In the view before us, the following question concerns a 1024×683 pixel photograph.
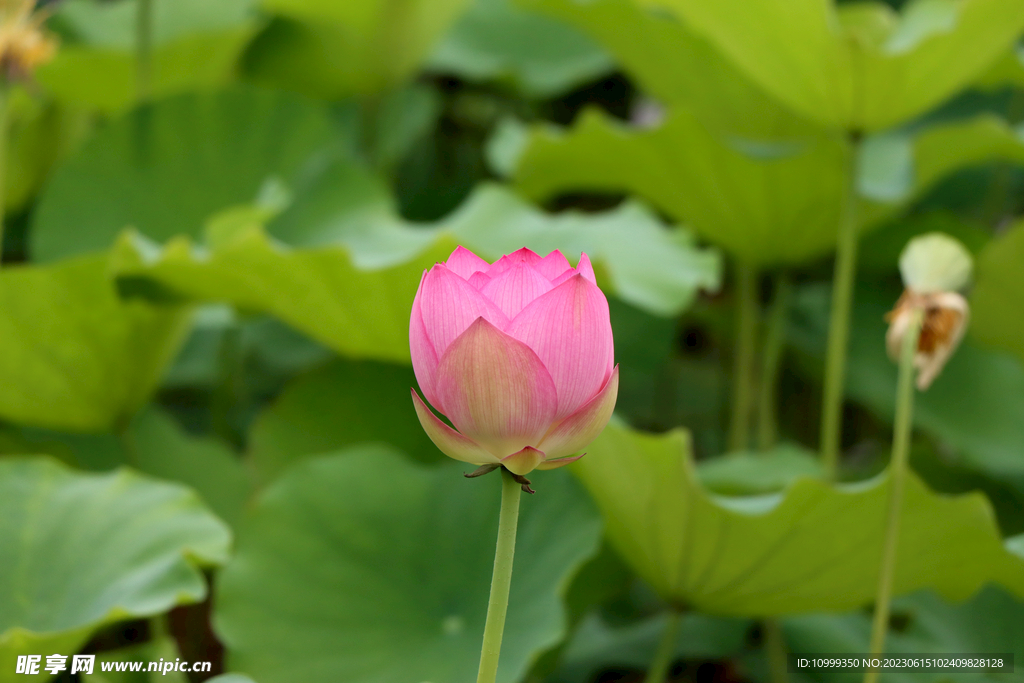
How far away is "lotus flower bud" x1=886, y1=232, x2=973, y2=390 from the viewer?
1.65 feet

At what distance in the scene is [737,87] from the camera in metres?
1.02

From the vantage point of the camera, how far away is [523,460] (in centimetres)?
31

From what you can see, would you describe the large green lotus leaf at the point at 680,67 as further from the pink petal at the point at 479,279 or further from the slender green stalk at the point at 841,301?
the pink petal at the point at 479,279

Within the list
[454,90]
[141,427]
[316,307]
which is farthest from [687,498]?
[454,90]

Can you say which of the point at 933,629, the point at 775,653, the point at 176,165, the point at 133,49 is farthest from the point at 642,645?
the point at 133,49

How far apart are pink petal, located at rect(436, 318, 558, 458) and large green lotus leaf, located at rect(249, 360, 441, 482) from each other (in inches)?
23.3

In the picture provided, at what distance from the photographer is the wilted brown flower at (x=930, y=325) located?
512 mm

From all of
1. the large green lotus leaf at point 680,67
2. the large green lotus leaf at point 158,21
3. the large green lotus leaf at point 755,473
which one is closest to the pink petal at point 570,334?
the large green lotus leaf at point 755,473

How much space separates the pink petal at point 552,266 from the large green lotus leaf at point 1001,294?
73cm

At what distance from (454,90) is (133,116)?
2.48 feet

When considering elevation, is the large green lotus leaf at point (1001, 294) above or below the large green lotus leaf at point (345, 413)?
above

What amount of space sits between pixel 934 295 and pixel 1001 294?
511 mm

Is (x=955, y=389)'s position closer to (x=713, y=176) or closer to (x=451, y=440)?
(x=713, y=176)

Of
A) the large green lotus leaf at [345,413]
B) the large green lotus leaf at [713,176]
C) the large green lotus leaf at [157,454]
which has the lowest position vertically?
the large green lotus leaf at [157,454]
